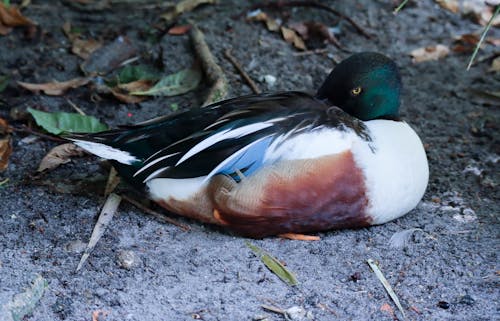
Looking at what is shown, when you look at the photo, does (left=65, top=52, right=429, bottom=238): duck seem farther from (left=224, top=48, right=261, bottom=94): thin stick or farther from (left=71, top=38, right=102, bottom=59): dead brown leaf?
(left=71, top=38, right=102, bottom=59): dead brown leaf

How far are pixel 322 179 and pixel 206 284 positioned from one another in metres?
0.59

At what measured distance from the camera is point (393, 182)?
9.50 feet

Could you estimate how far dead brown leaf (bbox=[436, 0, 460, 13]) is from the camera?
16.4ft

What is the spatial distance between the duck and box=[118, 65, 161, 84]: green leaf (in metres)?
1.02

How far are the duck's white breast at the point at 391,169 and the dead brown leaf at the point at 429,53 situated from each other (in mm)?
1523

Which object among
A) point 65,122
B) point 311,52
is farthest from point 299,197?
point 311,52

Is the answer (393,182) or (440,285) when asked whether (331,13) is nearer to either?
(393,182)

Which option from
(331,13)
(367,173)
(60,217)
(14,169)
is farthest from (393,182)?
(331,13)

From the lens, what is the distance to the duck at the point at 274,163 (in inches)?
110

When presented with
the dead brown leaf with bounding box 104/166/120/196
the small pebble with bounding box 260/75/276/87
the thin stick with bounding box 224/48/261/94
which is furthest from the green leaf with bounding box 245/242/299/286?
the small pebble with bounding box 260/75/276/87

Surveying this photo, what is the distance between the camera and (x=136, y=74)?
406 cm

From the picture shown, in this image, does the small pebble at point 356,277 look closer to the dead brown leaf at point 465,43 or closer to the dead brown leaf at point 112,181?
the dead brown leaf at point 112,181

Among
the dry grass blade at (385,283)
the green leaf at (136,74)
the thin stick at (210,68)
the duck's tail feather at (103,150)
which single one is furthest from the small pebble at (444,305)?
the green leaf at (136,74)

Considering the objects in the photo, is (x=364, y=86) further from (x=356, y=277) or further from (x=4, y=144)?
(x=4, y=144)
